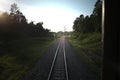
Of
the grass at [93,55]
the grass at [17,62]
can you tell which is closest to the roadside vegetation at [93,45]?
the grass at [93,55]

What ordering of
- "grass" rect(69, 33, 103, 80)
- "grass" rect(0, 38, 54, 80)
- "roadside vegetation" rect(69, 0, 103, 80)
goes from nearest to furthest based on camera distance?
"grass" rect(0, 38, 54, 80) < "grass" rect(69, 33, 103, 80) < "roadside vegetation" rect(69, 0, 103, 80)

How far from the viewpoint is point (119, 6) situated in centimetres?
142

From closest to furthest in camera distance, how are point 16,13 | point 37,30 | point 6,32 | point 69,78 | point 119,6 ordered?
1. point 119,6
2. point 69,78
3. point 6,32
4. point 16,13
5. point 37,30

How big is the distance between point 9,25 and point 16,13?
21.9 metres

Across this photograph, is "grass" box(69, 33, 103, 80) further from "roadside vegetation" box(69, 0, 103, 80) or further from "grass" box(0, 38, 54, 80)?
"grass" box(0, 38, 54, 80)

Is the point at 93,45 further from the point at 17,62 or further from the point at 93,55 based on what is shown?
the point at 17,62

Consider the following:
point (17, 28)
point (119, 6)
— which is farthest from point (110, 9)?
point (17, 28)

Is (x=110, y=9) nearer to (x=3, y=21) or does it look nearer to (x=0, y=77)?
(x=0, y=77)

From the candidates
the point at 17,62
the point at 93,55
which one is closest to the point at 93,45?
the point at 93,55

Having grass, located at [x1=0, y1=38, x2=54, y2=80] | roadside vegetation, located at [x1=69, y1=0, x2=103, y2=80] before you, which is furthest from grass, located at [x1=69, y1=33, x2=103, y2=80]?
grass, located at [x1=0, y1=38, x2=54, y2=80]

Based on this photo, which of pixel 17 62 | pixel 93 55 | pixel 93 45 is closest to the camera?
pixel 17 62

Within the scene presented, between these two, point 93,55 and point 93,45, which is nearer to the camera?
point 93,55

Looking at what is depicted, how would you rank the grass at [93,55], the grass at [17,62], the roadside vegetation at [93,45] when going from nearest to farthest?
the grass at [17,62] → the grass at [93,55] → the roadside vegetation at [93,45]

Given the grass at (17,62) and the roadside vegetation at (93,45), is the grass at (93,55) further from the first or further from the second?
the grass at (17,62)
